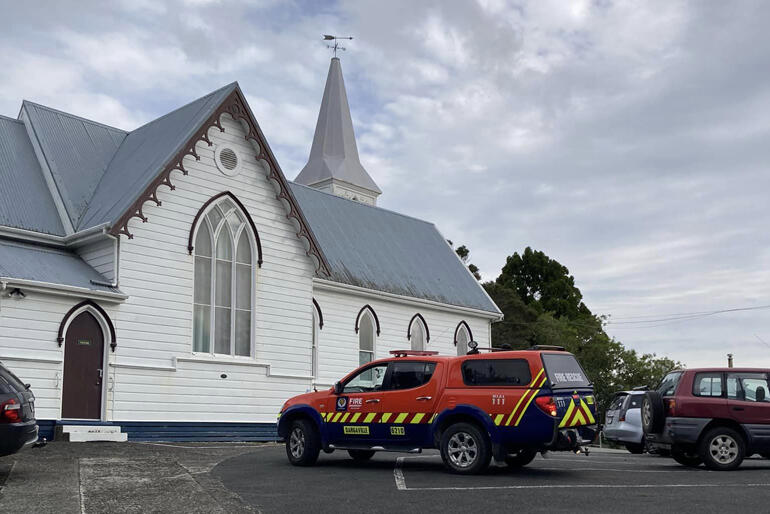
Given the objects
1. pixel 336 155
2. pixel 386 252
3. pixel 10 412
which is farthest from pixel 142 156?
pixel 336 155

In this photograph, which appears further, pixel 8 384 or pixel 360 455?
pixel 360 455

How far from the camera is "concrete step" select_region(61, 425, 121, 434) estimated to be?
1755 cm

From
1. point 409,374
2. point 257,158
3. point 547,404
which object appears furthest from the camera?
point 257,158

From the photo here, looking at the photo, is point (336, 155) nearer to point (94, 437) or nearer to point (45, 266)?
point (45, 266)

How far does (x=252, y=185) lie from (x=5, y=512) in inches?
562

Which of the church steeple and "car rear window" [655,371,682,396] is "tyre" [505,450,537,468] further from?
the church steeple

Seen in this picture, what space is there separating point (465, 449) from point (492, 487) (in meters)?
1.77

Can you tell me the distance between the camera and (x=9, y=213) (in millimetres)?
19500

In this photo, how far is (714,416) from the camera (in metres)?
14.5

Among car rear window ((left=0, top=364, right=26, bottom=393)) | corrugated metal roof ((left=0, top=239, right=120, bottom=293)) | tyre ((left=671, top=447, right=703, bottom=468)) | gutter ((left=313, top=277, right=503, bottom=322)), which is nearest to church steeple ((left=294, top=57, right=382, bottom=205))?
gutter ((left=313, top=277, right=503, bottom=322))

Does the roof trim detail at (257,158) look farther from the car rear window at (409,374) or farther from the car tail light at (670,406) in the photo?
the car tail light at (670,406)

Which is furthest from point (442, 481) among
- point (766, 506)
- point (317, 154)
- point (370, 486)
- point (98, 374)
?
point (317, 154)

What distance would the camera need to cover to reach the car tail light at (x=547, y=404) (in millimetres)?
12516

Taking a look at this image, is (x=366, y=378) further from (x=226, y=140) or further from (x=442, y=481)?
(x=226, y=140)
